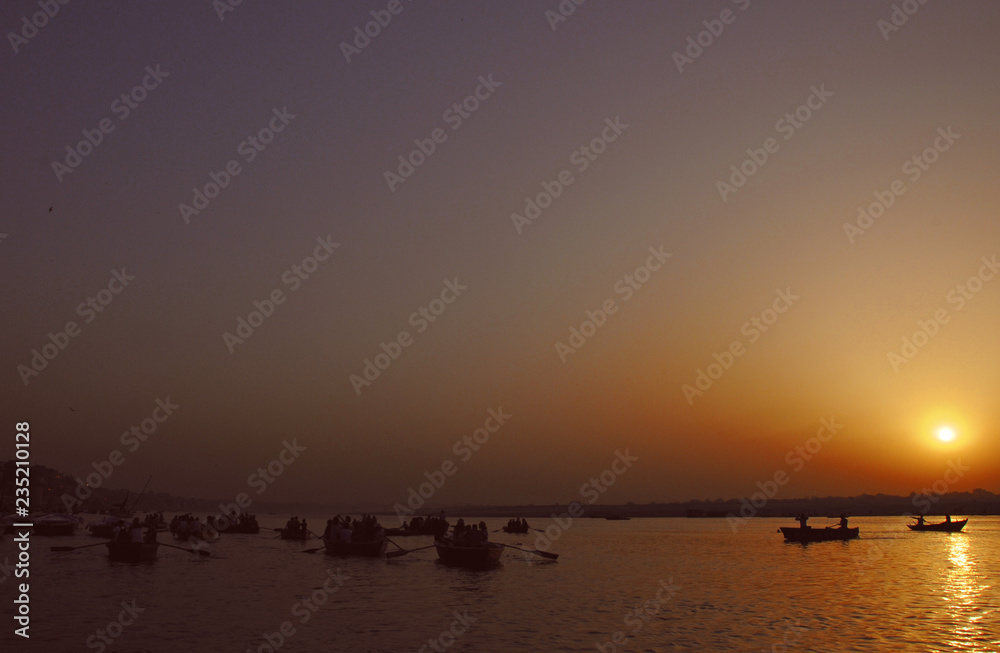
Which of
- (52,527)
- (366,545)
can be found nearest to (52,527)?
(52,527)

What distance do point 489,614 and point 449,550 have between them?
17307 millimetres

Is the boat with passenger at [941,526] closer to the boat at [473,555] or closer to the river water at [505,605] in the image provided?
the river water at [505,605]

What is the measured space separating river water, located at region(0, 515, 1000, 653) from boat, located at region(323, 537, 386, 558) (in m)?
0.82

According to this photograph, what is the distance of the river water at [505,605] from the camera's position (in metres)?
22.8

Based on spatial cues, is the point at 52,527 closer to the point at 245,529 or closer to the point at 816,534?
the point at 245,529

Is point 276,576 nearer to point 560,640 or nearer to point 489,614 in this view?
point 489,614

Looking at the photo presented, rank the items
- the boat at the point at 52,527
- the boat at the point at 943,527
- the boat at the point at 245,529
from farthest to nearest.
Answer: the boat at the point at 943,527, the boat at the point at 245,529, the boat at the point at 52,527

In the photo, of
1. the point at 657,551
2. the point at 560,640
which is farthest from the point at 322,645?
the point at 657,551

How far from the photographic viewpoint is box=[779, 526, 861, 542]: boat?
245 feet

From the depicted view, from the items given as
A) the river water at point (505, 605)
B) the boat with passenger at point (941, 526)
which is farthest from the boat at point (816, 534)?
the boat with passenger at point (941, 526)

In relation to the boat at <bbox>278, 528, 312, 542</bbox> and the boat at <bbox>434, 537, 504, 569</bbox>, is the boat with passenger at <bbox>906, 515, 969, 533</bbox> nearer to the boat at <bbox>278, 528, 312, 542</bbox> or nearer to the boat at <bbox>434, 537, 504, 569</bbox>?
the boat at <bbox>278, 528, 312, 542</bbox>

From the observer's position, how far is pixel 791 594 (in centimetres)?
3459

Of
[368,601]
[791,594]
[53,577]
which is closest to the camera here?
[368,601]

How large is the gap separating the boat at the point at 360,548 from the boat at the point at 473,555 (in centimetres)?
760
